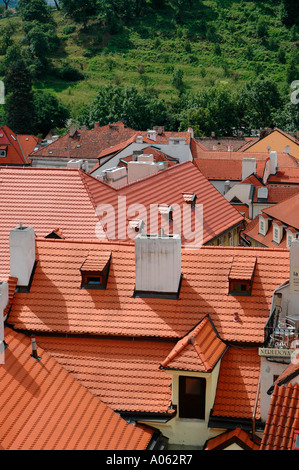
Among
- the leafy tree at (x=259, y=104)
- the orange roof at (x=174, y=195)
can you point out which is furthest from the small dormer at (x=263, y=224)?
the leafy tree at (x=259, y=104)

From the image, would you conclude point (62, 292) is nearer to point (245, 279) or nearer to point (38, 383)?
point (38, 383)

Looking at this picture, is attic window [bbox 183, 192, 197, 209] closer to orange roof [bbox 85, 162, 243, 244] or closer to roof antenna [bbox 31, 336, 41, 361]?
orange roof [bbox 85, 162, 243, 244]

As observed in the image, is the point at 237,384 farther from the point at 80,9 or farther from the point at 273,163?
the point at 80,9

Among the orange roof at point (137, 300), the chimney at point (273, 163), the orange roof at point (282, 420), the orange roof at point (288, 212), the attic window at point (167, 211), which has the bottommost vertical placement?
the chimney at point (273, 163)

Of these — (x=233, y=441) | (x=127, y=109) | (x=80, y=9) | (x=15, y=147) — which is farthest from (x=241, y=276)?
(x=80, y=9)

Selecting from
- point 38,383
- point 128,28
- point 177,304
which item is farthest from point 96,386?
point 128,28

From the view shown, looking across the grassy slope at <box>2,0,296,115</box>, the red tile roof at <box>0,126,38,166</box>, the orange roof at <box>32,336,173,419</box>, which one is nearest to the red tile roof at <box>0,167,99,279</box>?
the orange roof at <box>32,336,173,419</box>

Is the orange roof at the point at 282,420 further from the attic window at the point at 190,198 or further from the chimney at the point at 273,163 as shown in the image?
the chimney at the point at 273,163
